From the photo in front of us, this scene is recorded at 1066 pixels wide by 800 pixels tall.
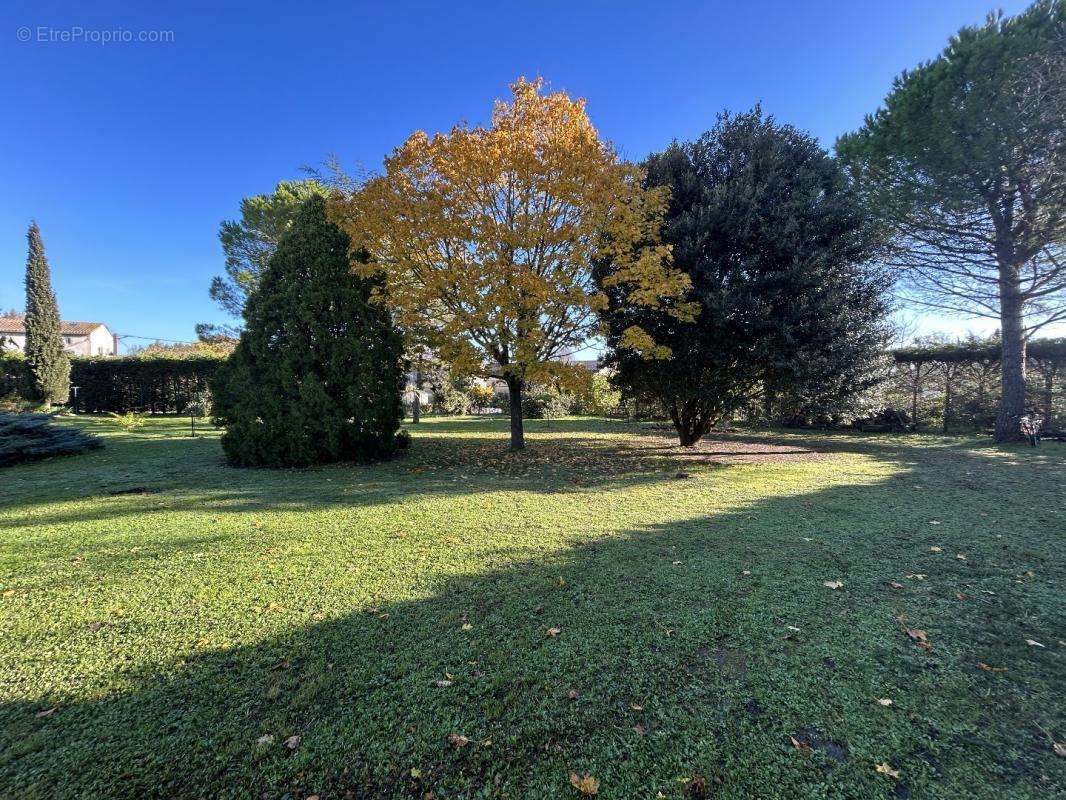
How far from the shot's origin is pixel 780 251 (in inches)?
320

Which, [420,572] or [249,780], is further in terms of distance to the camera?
[420,572]

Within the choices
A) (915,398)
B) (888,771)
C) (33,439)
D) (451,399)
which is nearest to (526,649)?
(888,771)

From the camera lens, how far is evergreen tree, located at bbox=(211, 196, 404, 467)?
7.57 meters

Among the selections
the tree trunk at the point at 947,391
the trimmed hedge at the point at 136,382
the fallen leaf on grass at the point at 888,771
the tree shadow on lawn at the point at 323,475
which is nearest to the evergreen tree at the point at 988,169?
the tree trunk at the point at 947,391

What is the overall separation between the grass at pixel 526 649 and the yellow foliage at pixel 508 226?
12.6 ft

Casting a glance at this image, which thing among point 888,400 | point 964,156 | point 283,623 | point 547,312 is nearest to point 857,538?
point 283,623

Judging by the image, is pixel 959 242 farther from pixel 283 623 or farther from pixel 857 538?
pixel 283 623

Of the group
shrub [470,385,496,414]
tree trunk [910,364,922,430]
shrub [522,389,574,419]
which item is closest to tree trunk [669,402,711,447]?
shrub [522,389,574,419]

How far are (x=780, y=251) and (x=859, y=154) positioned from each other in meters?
6.90

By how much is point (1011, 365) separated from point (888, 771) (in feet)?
47.7

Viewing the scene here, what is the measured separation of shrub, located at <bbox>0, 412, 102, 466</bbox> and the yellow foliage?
21.0 ft

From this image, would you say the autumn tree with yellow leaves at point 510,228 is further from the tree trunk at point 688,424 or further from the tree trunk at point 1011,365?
the tree trunk at point 1011,365

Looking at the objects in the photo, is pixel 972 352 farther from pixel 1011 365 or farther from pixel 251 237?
pixel 251 237

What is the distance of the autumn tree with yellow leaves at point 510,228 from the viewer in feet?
24.8
